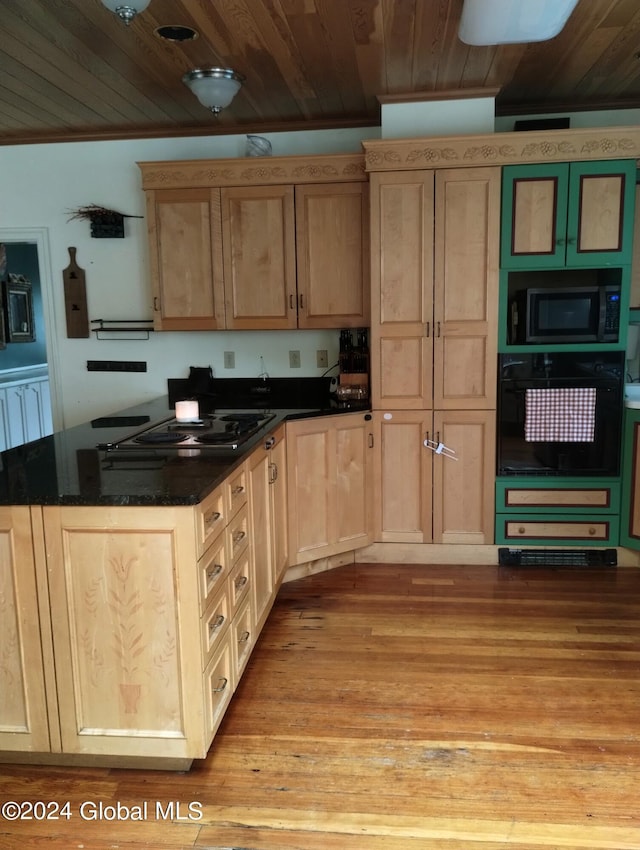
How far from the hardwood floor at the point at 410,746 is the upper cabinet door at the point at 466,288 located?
3.61 ft

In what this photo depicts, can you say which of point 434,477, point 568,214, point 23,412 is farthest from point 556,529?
point 23,412

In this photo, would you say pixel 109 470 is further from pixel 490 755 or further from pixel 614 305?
pixel 614 305

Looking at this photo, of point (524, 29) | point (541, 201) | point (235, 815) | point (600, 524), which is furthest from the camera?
point (600, 524)

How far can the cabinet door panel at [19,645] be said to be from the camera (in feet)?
6.03

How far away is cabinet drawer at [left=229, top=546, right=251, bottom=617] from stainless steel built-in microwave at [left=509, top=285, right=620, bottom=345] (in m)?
1.88

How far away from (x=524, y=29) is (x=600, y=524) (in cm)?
238

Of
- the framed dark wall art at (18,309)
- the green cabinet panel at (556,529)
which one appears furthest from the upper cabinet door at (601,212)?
the framed dark wall art at (18,309)

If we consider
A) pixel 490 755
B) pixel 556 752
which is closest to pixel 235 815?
pixel 490 755

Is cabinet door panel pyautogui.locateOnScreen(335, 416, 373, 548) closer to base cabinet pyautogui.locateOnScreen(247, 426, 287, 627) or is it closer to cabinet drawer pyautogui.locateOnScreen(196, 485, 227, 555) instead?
base cabinet pyautogui.locateOnScreen(247, 426, 287, 627)

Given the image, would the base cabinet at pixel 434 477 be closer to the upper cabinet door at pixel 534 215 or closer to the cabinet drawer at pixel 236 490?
the upper cabinet door at pixel 534 215

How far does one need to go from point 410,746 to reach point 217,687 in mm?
632

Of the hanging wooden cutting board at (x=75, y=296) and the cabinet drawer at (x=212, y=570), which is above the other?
the hanging wooden cutting board at (x=75, y=296)

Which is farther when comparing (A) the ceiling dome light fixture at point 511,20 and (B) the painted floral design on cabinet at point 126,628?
(A) the ceiling dome light fixture at point 511,20

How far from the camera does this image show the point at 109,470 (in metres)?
2.12
